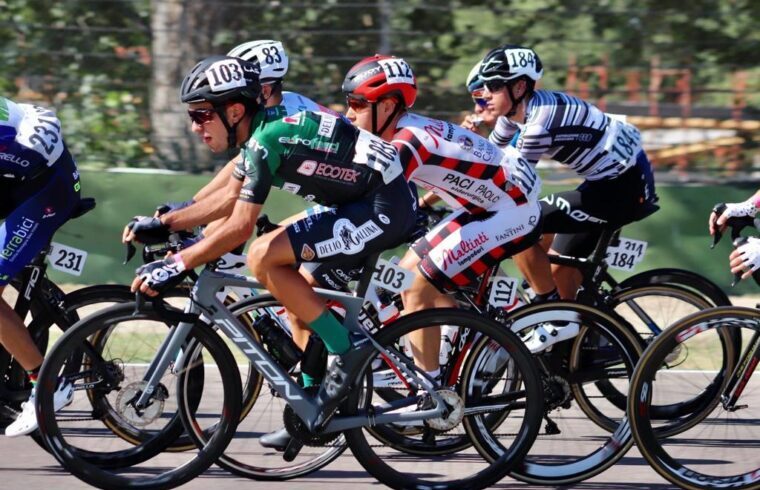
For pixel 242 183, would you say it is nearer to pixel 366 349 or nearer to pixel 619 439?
pixel 366 349

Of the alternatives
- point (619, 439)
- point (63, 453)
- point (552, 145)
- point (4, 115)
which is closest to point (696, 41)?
point (552, 145)

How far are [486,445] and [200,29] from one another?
554cm

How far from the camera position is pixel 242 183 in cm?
615

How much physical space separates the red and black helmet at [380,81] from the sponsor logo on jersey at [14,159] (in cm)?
157

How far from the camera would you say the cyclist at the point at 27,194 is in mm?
6383

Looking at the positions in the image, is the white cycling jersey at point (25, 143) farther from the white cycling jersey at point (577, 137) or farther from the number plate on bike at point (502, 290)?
the white cycling jersey at point (577, 137)

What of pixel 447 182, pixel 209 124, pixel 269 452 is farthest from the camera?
pixel 447 182

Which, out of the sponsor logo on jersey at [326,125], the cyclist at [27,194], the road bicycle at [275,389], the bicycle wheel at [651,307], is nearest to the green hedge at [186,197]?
the bicycle wheel at [651,307]

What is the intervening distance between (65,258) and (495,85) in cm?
245

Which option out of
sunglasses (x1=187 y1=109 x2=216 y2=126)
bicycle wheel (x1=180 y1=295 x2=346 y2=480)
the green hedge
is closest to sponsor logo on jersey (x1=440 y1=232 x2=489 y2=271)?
bicycle wheel (x1=180 y1=295 x2=346 y2=480)

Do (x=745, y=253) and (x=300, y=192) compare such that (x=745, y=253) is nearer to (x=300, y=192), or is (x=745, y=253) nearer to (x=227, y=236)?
(x=300, y=192)

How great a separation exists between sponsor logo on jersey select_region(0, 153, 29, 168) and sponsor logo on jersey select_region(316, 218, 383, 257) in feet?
5.47

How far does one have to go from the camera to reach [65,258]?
6762mm

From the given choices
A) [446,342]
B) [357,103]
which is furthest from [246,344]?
[357,103]
